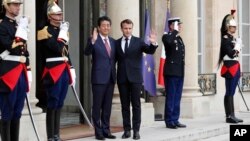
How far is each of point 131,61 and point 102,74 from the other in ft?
1.60

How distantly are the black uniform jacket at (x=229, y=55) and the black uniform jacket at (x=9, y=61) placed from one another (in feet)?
16.0

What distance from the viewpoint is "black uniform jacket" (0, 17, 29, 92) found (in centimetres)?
647

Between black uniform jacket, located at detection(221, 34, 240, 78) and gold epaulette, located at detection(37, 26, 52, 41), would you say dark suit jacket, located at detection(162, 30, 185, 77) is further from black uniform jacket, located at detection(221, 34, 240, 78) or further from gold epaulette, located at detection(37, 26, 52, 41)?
gold epaulette, located at detection(37, 26, 52, 41)

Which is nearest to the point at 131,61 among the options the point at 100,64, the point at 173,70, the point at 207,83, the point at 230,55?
the point at 100,64

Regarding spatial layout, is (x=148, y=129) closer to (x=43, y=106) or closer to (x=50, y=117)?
(x=43, y=106)

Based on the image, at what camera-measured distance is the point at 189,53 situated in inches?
468

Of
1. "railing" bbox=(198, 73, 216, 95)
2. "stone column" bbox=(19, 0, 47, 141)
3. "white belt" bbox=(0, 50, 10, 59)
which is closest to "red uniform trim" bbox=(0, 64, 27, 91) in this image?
"white belt" bbox=(0, 50, 10, 59)

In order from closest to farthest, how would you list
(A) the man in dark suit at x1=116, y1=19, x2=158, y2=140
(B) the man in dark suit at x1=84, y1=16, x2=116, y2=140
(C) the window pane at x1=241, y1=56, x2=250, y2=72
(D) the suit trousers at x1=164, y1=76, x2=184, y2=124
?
(B) the man in dark suit at x1=84, y1=16, x2=116, y2=140, (A) the man in dark suit at x1=116, y1=19, x2=158, y2=140, (D) the suit trousers at x1=164, y1=76, x2=184, y2=124, (C) the window pane at x1=241, y1=56, x2=250, y2=72

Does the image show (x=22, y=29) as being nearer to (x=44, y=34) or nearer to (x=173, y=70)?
(x=44, y=34)

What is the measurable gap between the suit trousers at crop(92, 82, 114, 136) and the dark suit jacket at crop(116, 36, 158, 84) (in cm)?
24

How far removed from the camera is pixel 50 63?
7.53 meters

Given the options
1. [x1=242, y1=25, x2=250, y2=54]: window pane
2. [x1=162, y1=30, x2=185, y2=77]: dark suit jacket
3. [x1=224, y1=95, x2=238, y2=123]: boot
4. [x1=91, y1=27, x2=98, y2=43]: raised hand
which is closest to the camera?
[x1=91, y1=27, x2=98, y2=43]: raised hand

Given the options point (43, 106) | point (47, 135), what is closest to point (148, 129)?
point (43, 106)

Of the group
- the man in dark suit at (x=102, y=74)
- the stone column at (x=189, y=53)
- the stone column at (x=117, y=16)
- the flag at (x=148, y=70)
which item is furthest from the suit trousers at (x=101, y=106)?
the stone column at (x=189, y=53)
